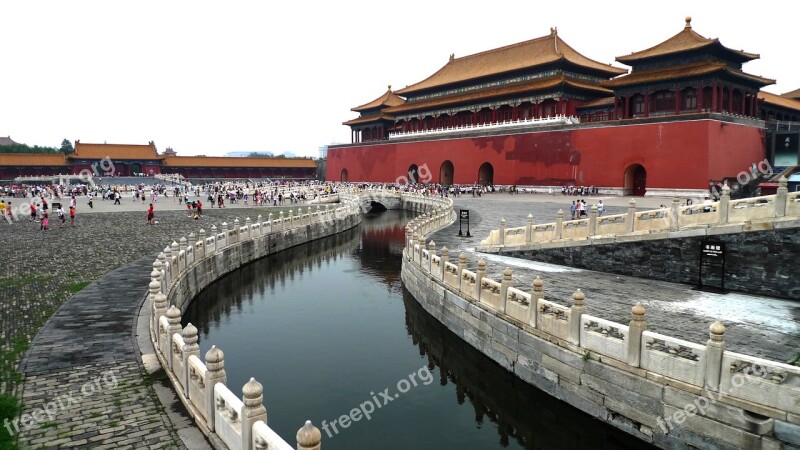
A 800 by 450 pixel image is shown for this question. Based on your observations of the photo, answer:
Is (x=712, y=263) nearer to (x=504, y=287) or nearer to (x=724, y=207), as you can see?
(x=724, y=207)

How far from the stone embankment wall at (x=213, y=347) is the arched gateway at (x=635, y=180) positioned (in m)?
22.4

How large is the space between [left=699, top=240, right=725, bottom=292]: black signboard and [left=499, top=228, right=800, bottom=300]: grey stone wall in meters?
0.05

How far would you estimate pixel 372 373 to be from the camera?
11375mm

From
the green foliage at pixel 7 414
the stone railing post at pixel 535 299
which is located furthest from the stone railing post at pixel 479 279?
the green foliage at pixel 7 414

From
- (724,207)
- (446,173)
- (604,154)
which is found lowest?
(724,207)

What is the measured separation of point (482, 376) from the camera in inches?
433

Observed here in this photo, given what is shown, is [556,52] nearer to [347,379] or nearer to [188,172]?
[347,379]

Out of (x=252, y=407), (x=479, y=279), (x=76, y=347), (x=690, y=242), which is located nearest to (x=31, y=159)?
(x=76, y=347)

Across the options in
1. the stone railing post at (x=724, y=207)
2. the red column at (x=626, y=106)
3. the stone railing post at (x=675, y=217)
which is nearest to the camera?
the stone railing post at (x=724, y=207)

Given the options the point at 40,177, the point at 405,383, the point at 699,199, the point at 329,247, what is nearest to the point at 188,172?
the point at 40,177

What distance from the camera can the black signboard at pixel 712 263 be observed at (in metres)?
12.0

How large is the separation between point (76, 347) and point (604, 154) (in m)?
34.9

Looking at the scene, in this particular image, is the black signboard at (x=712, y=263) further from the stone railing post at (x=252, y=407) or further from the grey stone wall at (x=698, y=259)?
the stone railing post at (x=252, y=407)

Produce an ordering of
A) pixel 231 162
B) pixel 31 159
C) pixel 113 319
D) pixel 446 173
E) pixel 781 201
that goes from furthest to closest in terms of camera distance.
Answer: pixel 231 162 → pixel 31 159 → pixel 446 173 → pixel 781 201 → pixel 113 319
